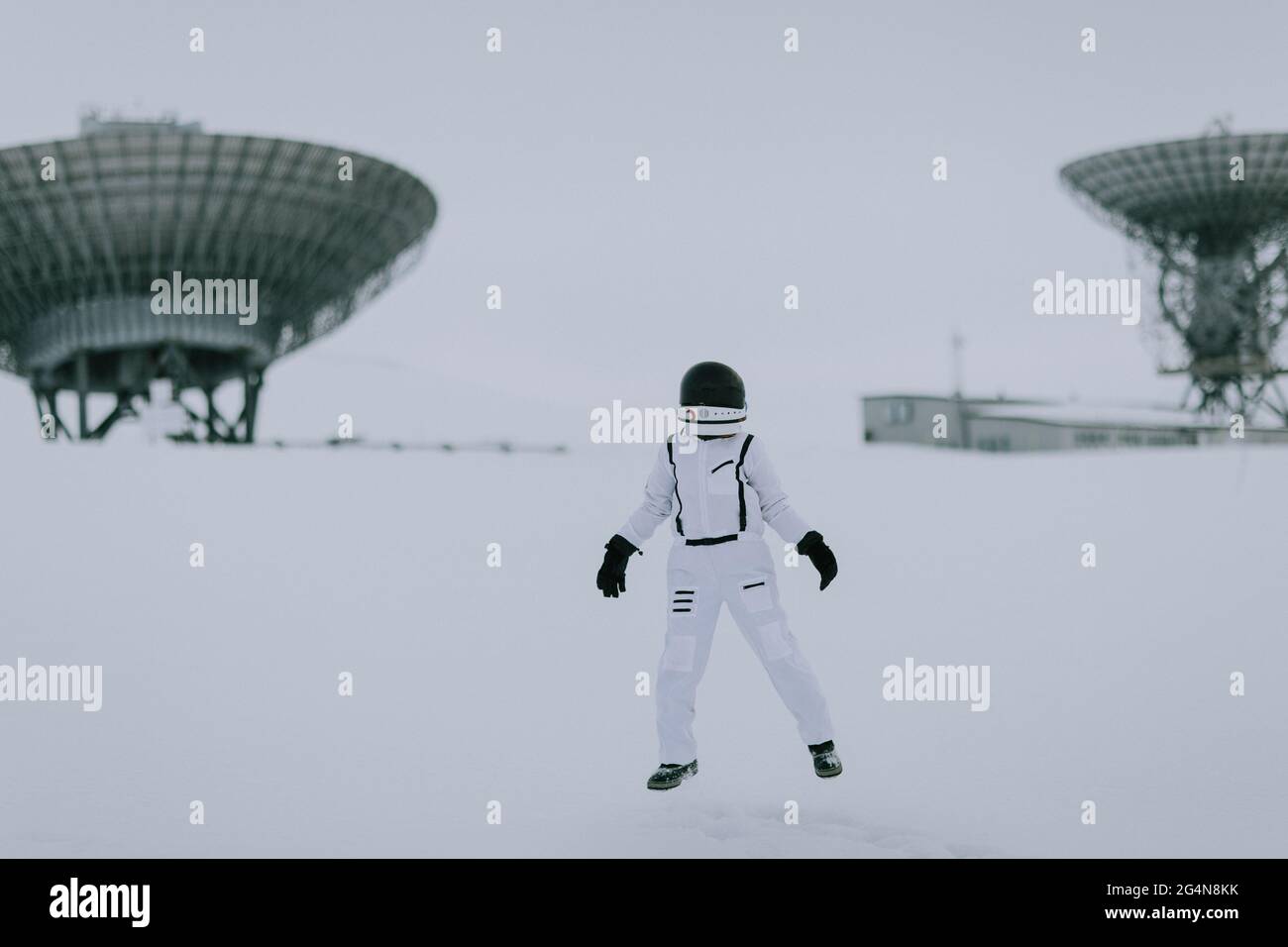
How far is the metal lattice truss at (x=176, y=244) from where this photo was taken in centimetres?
4125

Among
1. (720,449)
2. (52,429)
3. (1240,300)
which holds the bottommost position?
(720,449)

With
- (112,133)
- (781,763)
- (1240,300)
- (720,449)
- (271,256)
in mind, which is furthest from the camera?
(1240,300)

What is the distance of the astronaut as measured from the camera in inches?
312

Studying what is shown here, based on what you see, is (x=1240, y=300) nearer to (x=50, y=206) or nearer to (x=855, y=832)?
(x=50, y=206)

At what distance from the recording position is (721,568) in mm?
7984

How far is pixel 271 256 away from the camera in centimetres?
4469

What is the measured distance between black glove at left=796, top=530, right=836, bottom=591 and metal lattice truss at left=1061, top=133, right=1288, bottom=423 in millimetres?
43705

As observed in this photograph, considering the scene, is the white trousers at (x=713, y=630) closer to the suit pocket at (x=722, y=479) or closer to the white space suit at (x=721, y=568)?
the white space suit at (x=721, y=568)

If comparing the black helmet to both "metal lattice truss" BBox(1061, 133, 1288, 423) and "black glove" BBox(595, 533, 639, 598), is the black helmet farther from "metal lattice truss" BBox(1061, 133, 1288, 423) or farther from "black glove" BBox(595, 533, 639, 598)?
"metal lattice truss" BBox(1061, 133, 1288, 423)

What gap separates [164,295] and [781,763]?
41605 mm

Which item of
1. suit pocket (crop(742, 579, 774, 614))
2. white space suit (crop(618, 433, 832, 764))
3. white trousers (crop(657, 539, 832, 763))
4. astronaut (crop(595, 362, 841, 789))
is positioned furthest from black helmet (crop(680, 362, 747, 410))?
suit pocket (crop(742, 579, 774, 614))

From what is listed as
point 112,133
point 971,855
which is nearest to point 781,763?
point 971,855

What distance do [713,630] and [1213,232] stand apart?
4821 cm

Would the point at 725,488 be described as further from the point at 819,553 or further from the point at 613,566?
the point at 613,566
